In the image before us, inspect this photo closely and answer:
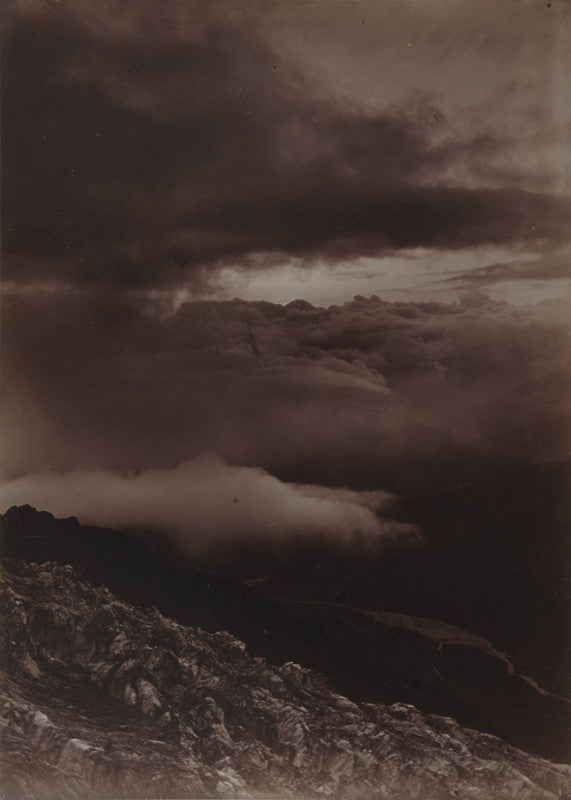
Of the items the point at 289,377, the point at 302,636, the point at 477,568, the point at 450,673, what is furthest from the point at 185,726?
the point at 289,377

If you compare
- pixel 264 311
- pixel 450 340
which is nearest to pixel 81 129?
pixel 264 311

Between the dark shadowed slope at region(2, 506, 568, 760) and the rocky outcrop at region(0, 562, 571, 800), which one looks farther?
the dark shadowed slope at region(2, 506, 568, 760)

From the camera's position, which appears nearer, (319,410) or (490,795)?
(490,795)

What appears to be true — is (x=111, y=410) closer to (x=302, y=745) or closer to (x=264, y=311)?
(x=264, y=311)

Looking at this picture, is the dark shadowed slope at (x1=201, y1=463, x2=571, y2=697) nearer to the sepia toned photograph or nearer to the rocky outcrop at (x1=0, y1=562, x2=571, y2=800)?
the sepia toned photograph

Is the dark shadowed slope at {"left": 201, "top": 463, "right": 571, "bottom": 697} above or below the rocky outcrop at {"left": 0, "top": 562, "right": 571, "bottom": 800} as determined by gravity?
above

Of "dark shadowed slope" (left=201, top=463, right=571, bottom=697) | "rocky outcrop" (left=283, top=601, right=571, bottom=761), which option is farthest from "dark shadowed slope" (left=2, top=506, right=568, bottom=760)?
"dark shadowed slope" (left=201, top=463, right=571, bottom=697)

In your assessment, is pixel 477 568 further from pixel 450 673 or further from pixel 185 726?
pixel 185 726
